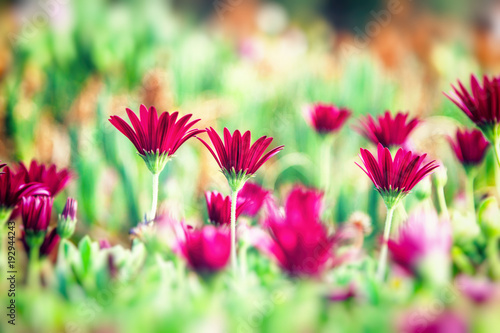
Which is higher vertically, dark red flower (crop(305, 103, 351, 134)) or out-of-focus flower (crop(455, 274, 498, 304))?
dark red flower (crop(305, 103, 351, 134))

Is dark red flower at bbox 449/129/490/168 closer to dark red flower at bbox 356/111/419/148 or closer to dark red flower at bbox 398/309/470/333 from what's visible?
dark red flower at bbox 356/111/419/148

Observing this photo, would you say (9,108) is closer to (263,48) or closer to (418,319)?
(263,48)

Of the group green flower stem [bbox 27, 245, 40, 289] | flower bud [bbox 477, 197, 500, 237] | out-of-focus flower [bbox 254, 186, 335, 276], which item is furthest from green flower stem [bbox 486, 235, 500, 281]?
green flower stem [bbox 27, 245, 40, 289]

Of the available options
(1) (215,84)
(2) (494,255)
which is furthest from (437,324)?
(1) (215,84)

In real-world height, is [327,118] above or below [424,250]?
above

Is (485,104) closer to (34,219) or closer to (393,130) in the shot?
(393,130)

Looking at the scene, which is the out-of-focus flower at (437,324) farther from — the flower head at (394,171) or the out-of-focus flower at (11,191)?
the out-of-focus flower at (11,191)
